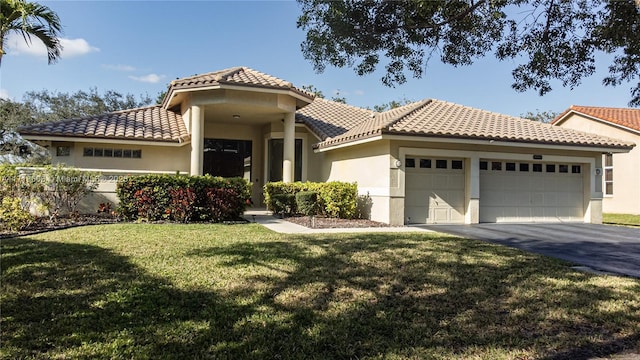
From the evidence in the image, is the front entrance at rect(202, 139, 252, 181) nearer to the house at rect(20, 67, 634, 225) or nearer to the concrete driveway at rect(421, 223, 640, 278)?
the house at rect(20, 67, 634, 225)

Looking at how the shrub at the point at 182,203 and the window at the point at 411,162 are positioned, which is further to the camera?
the window at the point at 411,162

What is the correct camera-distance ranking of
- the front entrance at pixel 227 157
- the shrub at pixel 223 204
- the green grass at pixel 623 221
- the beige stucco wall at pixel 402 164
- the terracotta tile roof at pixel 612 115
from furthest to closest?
the terracotta tile roof at pixel 612 115
the front entrance at pixel 227 157
the green grass at pixel 623 221
the beige stucco wall at pixel 402 164
the shrub at pixel 223 204

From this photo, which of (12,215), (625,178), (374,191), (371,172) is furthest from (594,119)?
(12,215)

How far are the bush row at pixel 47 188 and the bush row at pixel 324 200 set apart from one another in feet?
21.0

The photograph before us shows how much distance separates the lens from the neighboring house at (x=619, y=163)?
21.2 meters

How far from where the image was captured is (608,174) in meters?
22.7

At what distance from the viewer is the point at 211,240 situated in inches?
347

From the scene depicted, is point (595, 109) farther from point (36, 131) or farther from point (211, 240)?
point (36, 131)

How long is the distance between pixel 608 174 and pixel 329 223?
19.0 m

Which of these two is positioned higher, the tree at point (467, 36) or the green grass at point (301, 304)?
the tree at point (467, 36)

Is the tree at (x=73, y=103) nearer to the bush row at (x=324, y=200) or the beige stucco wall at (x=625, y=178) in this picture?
the bush row at (x=324, y=200)

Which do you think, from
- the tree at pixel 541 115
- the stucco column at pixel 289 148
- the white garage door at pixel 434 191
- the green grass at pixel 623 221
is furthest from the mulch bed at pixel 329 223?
the tree at pixel 541 115

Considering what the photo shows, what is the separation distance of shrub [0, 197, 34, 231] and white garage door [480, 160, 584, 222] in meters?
14.0

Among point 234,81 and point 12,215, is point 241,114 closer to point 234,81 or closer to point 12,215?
point 234,81
